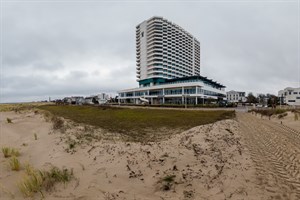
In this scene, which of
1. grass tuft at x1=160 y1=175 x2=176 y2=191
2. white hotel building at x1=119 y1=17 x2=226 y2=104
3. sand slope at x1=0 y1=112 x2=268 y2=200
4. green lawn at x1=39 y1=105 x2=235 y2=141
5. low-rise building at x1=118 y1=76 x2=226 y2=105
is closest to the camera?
sand slope at x1=0 y1=112 x2=268 y2=200

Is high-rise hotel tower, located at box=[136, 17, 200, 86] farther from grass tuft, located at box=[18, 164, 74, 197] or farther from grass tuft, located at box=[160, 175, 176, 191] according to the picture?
grass tuft, located at box=[160, 175, 176, 191]

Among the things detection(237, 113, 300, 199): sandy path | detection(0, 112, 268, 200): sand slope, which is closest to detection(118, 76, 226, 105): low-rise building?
detection(237, 113, 300, 199): sandy path

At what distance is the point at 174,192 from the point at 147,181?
Result: 95 centimetres

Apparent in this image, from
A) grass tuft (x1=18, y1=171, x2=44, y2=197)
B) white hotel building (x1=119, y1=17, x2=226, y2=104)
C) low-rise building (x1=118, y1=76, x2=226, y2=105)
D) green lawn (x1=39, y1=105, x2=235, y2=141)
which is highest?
white hotel building (x1=119, y1=17, x2=226, y2=104)

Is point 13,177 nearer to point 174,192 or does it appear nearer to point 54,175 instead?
point 54,175

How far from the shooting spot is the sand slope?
572 centimetres

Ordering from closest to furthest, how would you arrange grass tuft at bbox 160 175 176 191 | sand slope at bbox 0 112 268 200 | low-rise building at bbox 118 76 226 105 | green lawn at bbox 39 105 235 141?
sand slope at bbox 0 112 268 200, grass tuft at bbox 160 175 176 191, green lawn at bbox 39 105 235 141, low-rise building at bbox 118 76 226 105

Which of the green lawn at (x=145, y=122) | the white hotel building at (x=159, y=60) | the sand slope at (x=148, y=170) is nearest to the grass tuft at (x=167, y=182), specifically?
the sand slope at (x=148, y=170)

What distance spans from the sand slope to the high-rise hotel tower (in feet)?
317

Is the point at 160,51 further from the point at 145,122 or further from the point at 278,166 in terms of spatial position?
the point at 278,166

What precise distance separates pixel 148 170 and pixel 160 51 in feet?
344

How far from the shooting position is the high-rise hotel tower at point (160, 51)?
108 metres

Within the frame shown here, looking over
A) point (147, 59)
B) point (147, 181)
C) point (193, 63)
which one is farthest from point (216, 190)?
point (193, 63)

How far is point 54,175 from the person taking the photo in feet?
21.8
